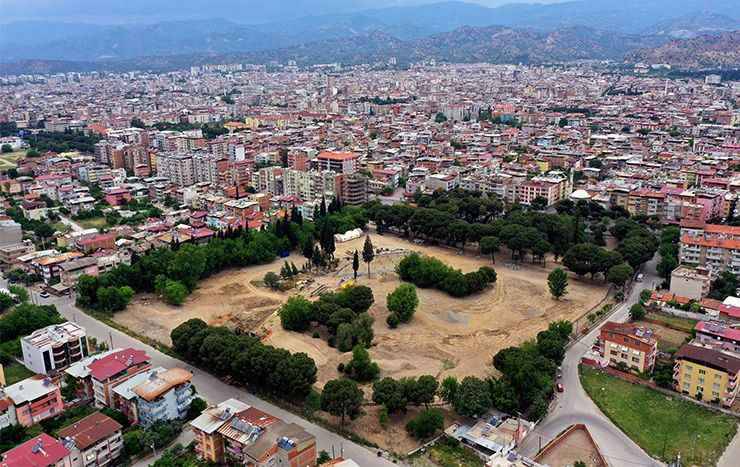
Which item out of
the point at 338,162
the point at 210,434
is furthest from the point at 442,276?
the point at 338,162

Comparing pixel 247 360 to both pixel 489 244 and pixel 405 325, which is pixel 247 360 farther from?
pixel 489 244

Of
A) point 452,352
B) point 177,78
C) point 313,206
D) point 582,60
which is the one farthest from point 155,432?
point 582,60

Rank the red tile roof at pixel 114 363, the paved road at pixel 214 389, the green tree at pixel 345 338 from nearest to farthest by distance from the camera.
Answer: the paved road at pixel 214 389 < the red tile roof at pixel 114 363 < the green tree at pixel 345 338

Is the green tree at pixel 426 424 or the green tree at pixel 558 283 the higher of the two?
the green tree at pixel 558 283

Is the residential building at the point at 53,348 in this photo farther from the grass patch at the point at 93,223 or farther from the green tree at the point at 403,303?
the grass patch at the point at 93,223

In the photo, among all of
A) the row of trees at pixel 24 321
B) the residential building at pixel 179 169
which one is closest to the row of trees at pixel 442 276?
the row of trees at pixel 24 321

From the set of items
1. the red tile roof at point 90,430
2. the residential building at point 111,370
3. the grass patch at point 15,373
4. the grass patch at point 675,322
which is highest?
the residential building at point 111,370
